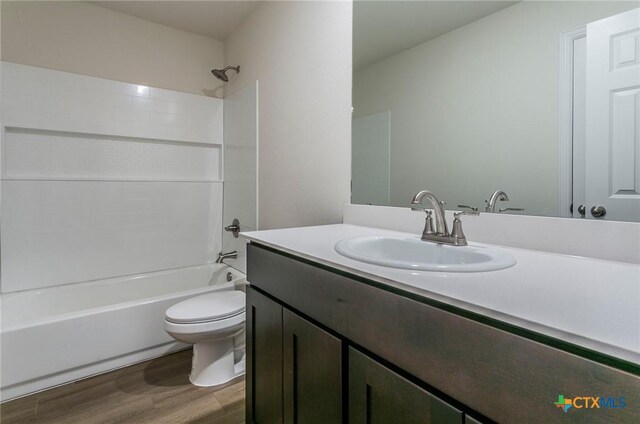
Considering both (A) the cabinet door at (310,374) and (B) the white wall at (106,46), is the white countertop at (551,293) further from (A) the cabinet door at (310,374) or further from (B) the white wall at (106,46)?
(B) the white wall at (106,46)

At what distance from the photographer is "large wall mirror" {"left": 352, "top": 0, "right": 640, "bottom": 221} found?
840 millimetres

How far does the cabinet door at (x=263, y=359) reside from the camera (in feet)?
3.55

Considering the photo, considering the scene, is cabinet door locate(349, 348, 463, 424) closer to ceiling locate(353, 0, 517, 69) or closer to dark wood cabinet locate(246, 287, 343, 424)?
dark wood cabinet locate(246, 287, 343, 424)

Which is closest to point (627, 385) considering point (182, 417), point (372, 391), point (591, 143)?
point (372, 391)

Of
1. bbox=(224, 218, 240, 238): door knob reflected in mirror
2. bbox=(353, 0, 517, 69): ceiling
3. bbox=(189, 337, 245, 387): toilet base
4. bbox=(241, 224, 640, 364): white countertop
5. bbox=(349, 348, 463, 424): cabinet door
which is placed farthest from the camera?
bbox=(224, 218, 240, 238): door knob reflected in mirror

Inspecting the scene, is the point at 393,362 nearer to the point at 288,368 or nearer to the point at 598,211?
the point at 288,368

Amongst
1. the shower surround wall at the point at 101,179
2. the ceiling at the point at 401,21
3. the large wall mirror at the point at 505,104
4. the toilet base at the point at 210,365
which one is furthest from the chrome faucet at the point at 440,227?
the shower surround wall at the point at 101,179

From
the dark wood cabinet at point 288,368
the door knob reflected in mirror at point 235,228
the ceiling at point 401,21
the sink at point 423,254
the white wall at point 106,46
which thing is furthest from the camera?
the door knob reflected in mirror at point 235,228

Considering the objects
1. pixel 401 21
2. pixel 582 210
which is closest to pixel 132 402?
pixel 582 210

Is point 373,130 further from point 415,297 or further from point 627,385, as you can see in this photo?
point 627,385

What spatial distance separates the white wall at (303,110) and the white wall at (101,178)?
2.81 ft

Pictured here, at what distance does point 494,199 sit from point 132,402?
6.44 feet

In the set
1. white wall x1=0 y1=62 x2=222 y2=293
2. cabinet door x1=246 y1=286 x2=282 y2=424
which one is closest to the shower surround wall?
white wall x1=0 y1=62 x2=222 y2=293

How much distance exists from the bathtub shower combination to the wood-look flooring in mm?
86
